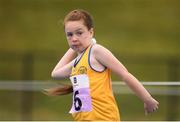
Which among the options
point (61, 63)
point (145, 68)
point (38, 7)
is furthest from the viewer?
point (38, 7)

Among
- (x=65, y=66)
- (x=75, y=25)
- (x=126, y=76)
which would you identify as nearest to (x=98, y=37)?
(x=65, y=66)

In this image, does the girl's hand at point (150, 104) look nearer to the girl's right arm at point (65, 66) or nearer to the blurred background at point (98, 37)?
the girl's right arm at point (65, 66)

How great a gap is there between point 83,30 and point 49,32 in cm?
1248

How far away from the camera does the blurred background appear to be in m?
14.1

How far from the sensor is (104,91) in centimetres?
431

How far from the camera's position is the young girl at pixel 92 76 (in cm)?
427

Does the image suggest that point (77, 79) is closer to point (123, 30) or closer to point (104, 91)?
point (104, 91)

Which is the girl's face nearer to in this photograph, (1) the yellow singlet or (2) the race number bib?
(1) the yellow singlet

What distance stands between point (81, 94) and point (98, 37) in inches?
486

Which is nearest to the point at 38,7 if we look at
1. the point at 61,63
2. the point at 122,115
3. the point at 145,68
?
the point at 145,68

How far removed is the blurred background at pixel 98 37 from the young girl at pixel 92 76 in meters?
9.15

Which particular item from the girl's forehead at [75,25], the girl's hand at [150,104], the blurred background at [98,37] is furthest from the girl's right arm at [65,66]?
the blurred background at [98,37]

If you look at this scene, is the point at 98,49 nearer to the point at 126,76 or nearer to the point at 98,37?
the point at 126,76

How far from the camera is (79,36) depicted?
4.36 m
